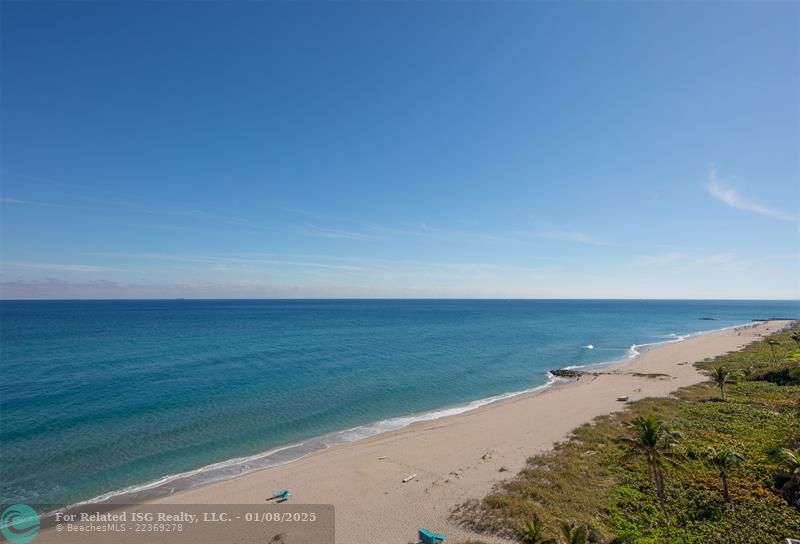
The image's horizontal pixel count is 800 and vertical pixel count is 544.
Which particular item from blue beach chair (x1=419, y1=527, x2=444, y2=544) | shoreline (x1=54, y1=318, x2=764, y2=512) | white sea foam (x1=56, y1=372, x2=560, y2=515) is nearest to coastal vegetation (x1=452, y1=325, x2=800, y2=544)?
blue beach chair (x1=419, y1=527, x2=444, y2=544)

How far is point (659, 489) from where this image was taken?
1864 centimetres

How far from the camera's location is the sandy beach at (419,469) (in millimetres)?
20206

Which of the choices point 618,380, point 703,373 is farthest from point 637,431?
point 703,373

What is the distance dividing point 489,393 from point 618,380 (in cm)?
2018

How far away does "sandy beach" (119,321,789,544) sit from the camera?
2021 cm

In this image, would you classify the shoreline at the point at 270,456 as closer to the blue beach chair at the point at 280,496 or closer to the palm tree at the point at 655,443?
the blue beach chair at the point at 280,496

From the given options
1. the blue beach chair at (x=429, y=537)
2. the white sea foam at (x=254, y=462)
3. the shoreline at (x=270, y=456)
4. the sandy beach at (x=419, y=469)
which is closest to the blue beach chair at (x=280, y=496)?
the sandy beach at (x=419, y=469)

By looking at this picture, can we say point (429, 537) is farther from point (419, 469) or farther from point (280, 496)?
point (280, 496)

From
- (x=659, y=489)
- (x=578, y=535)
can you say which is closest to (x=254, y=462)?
(x=578, y=535)

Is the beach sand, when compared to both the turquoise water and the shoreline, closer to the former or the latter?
the shoreline

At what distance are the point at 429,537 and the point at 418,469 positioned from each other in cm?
932

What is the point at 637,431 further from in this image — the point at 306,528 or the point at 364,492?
the point at 306,528

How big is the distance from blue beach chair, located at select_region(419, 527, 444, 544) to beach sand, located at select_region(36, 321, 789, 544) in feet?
2.00

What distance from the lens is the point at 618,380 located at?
5419cm
